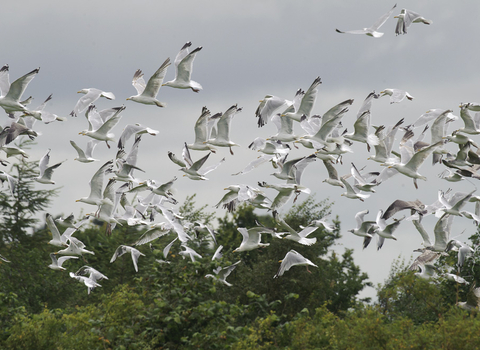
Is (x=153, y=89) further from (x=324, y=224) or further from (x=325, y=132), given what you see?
(x=324, y=224)

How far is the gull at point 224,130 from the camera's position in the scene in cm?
1702

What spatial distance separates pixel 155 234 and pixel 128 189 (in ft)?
5.31

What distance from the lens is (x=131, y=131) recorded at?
1839 centimetres

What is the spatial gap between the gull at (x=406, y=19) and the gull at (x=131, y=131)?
7052 mm

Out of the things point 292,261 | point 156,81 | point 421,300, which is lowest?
point 421,300

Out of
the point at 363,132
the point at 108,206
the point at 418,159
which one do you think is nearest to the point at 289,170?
the point at 363,132

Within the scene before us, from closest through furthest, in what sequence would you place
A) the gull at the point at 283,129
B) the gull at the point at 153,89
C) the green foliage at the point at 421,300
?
the gull at the point at 153,89 → the gull at the point at 283,129 → the green foliage at the point at 421,300

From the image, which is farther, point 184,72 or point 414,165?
point 184,72

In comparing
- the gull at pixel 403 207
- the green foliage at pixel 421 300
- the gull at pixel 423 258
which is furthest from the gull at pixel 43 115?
the green foliage at pixel 421 300

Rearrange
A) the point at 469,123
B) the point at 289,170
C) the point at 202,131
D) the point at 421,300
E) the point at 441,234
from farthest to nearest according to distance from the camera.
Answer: the point at 421,300
the point at 202,131
the point at 289,170
the point at 441,234
the point at 469,123

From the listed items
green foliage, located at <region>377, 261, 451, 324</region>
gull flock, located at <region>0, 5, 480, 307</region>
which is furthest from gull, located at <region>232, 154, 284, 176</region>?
green foliage, located at <region>377, 261, 451, 324</region>

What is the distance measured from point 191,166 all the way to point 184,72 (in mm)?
2425

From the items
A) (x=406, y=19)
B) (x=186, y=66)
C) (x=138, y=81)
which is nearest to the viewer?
(x=186, y=66)

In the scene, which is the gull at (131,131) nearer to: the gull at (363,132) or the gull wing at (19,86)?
the gull wing at (19,86)
